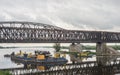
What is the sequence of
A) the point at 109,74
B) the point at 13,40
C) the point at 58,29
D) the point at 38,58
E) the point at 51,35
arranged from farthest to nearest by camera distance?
the point at 58,29 < the point at 51,35 < the point at 13,40 < the point at 38,58 < the point at 109,74

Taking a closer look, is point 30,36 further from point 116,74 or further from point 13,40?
point 116,74

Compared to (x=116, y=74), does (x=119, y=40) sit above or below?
below

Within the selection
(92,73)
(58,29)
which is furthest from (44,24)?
(92,73)

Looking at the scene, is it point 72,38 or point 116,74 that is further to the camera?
point 72,38

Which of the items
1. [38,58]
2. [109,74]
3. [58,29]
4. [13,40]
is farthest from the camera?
[58,29]

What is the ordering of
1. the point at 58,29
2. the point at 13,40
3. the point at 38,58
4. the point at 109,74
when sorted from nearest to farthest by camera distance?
the point at 109,74 < the point at 38,58 < the point at 13,40 < the point at 58,29

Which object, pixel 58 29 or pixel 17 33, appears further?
pixel 58 29

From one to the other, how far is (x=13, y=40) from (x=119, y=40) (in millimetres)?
69128

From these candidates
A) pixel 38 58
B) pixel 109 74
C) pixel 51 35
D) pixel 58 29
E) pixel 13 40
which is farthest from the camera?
pixel 58 29

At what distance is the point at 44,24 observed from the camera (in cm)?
14262

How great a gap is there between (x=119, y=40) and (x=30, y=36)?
60793 mm

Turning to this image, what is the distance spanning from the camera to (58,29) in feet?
455

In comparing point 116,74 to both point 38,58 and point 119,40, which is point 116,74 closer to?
point 38,58

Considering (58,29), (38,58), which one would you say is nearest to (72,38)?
(58,29)
